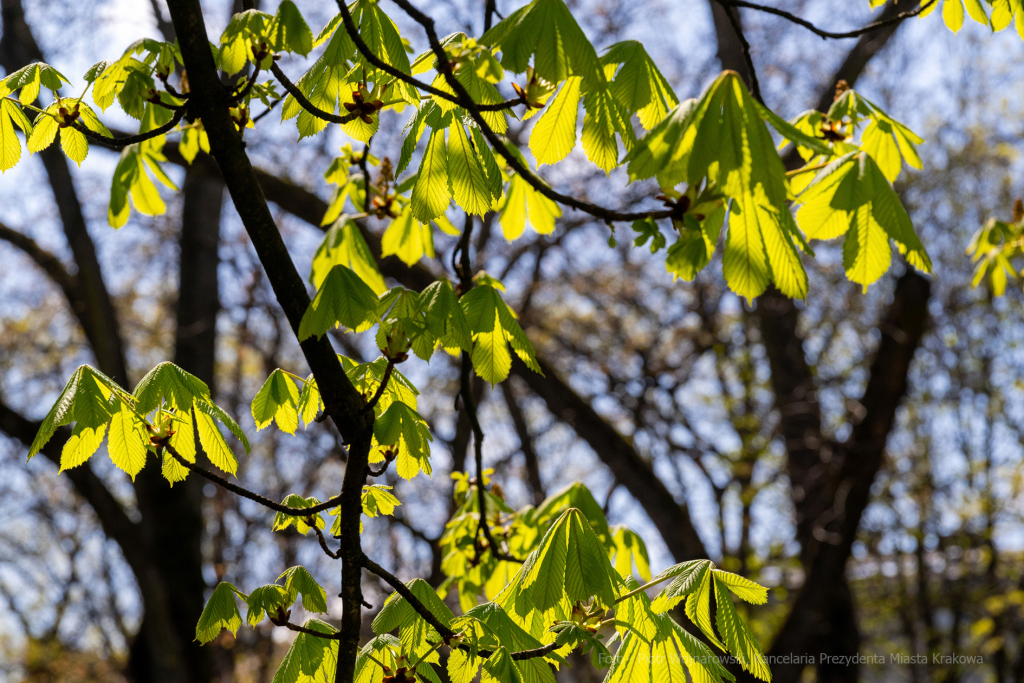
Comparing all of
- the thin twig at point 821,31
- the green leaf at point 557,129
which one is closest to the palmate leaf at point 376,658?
the green leaf at point 557,129

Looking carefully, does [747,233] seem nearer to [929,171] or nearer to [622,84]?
[622,84]

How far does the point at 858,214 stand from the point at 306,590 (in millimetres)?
1345

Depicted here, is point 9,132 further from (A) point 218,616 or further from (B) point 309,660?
(B) point 309,660

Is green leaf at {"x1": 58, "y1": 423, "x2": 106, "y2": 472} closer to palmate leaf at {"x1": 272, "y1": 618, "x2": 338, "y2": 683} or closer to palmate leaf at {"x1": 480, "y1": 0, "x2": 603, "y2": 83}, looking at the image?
palmate leaf at {"x1": 272, "y1": 618, "x2": 338, "y2": 683}

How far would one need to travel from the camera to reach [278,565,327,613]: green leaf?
5.16ft

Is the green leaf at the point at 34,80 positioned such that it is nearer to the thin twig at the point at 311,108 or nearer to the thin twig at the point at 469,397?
the thin twig at the point at 311,108

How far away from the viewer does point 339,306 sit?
127cm

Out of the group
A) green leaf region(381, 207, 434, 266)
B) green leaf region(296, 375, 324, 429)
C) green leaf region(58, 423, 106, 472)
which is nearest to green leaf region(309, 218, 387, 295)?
green leaf region(381, 207, 434, 266)

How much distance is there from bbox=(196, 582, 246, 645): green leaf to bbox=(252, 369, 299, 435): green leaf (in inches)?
14.8

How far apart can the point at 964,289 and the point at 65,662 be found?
18.0m

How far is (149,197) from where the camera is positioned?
1.97 meters

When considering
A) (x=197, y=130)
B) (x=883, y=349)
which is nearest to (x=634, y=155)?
(x=197, y=130)

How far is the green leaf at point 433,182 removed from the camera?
1.39m

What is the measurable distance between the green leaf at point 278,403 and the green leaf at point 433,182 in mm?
550
